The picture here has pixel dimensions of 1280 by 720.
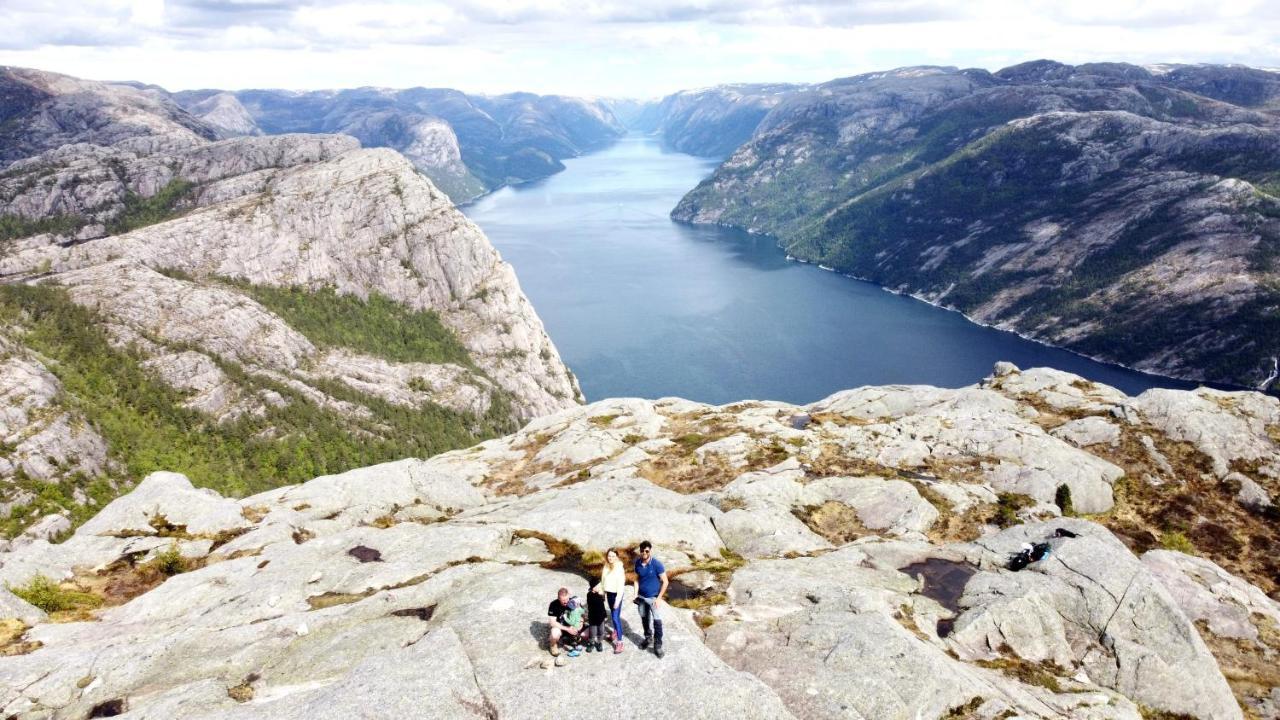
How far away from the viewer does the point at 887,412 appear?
69.5 m

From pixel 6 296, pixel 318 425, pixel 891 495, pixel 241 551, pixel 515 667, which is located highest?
pixel 515 667

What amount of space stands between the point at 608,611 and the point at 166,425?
187293 mm

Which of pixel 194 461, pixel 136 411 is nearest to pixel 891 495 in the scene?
pixel 194 461

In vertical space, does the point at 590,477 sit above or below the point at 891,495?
below

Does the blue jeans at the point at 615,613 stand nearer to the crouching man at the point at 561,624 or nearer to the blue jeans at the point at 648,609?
the blue jeans at the point at 648,609

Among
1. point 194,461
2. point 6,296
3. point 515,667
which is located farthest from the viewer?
point 6,296

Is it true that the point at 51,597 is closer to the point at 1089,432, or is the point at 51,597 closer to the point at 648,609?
the point at 648,609

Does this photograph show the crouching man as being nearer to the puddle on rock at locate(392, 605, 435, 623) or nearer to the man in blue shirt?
the man in blue shirt

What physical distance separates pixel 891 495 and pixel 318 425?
183085 mm

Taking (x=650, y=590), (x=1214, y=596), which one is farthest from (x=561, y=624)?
(x=1214, y=596)

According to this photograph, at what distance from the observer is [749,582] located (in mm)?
31094

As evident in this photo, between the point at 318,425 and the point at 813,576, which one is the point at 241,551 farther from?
the point at 318,425

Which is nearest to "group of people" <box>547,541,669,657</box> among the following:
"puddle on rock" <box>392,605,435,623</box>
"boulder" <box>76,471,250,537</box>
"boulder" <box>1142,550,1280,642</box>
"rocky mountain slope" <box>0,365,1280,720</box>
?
"rocky mountain slope" <box>0,365,1280,720</box>

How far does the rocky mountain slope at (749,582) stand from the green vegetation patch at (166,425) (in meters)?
125
